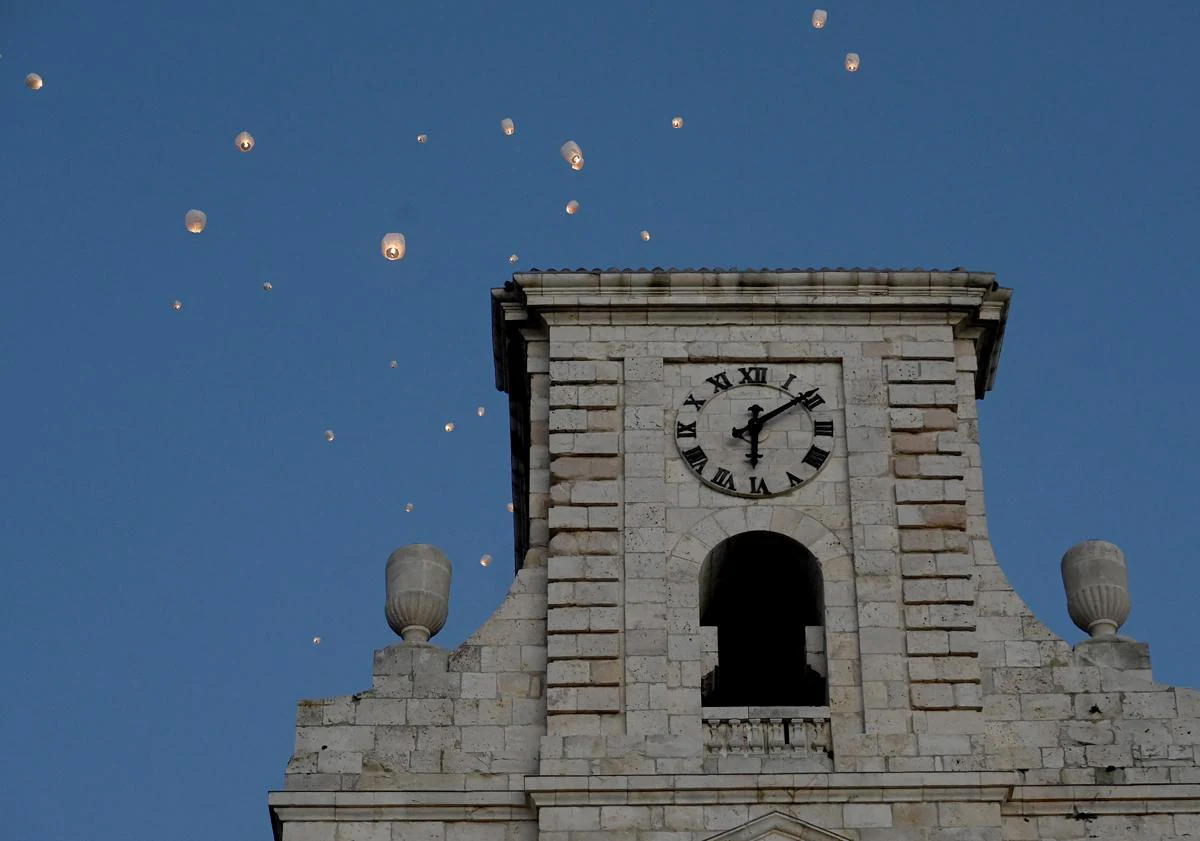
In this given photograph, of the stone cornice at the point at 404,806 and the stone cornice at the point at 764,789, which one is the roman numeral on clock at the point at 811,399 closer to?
the stone cornice at the point at 764,789

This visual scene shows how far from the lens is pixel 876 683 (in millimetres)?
33312

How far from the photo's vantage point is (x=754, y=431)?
115 ft

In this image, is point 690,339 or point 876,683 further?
point 690,339

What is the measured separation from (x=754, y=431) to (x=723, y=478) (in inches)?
27.4

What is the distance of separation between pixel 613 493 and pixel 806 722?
369 cm

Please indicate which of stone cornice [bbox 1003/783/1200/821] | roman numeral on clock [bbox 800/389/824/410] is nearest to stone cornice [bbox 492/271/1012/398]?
roman numeral on clock [bbox 800/389/824/410]

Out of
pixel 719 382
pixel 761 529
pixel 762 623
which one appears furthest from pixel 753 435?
pixel 762 623

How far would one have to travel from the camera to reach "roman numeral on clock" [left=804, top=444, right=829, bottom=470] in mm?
34938

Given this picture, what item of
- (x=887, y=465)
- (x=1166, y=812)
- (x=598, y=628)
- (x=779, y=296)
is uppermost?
(x=779, y=296)

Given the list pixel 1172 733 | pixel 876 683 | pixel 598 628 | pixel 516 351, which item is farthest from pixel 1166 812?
pixel 516 351

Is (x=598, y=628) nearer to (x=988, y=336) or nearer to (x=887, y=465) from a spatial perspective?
(x=887, y=465)

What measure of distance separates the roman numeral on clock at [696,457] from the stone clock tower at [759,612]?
0.02 meters

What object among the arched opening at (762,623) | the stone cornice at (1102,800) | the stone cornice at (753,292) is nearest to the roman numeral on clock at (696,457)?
the arched opening at (762,623)

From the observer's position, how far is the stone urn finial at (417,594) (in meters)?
34.5
